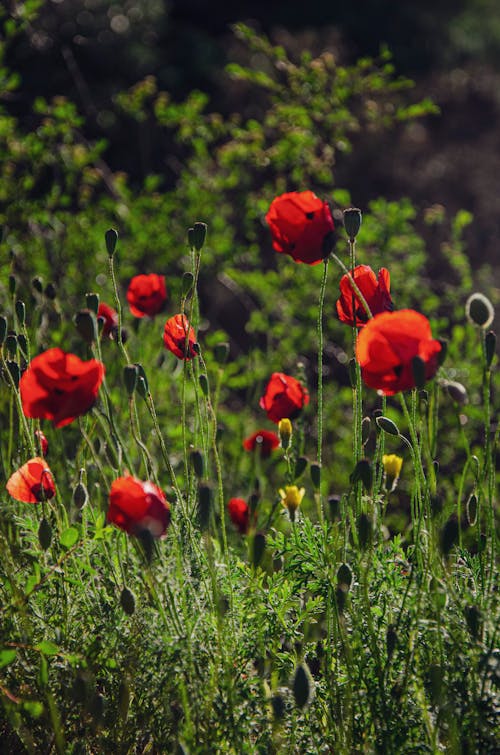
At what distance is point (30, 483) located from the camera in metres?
1.48

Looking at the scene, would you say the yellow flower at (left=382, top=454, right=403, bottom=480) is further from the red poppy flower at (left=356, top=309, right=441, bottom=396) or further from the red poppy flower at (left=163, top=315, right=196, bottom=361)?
the red poppy flower at (left=163, top=315, right=196, bottom=361)

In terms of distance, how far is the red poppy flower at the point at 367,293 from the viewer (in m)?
1.47

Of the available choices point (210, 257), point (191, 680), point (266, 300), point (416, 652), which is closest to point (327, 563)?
point (416, 652)

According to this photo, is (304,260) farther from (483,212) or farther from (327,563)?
(483,212)

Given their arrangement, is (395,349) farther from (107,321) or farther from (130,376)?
(107,321)

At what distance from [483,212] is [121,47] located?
3.86 meters

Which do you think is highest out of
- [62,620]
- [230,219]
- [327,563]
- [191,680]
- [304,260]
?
[304,260]

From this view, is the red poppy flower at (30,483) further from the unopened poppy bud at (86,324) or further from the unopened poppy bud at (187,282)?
the unopened poppy bud at (187,282)

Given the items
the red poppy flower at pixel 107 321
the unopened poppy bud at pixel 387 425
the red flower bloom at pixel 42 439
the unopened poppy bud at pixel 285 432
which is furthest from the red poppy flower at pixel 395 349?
the red poppy flower at pixel 107 321

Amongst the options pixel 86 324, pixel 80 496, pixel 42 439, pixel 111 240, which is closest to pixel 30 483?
pixel 80 496

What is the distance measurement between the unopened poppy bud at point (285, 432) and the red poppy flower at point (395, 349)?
400mm

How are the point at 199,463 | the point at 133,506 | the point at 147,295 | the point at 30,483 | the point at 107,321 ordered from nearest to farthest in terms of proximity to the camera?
the point at 133,506
the point at 199,463
the point at 30,483
the point at 107,321
the point at 147,295

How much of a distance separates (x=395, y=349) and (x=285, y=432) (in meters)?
0.46

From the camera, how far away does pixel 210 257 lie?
3842 millimetres
